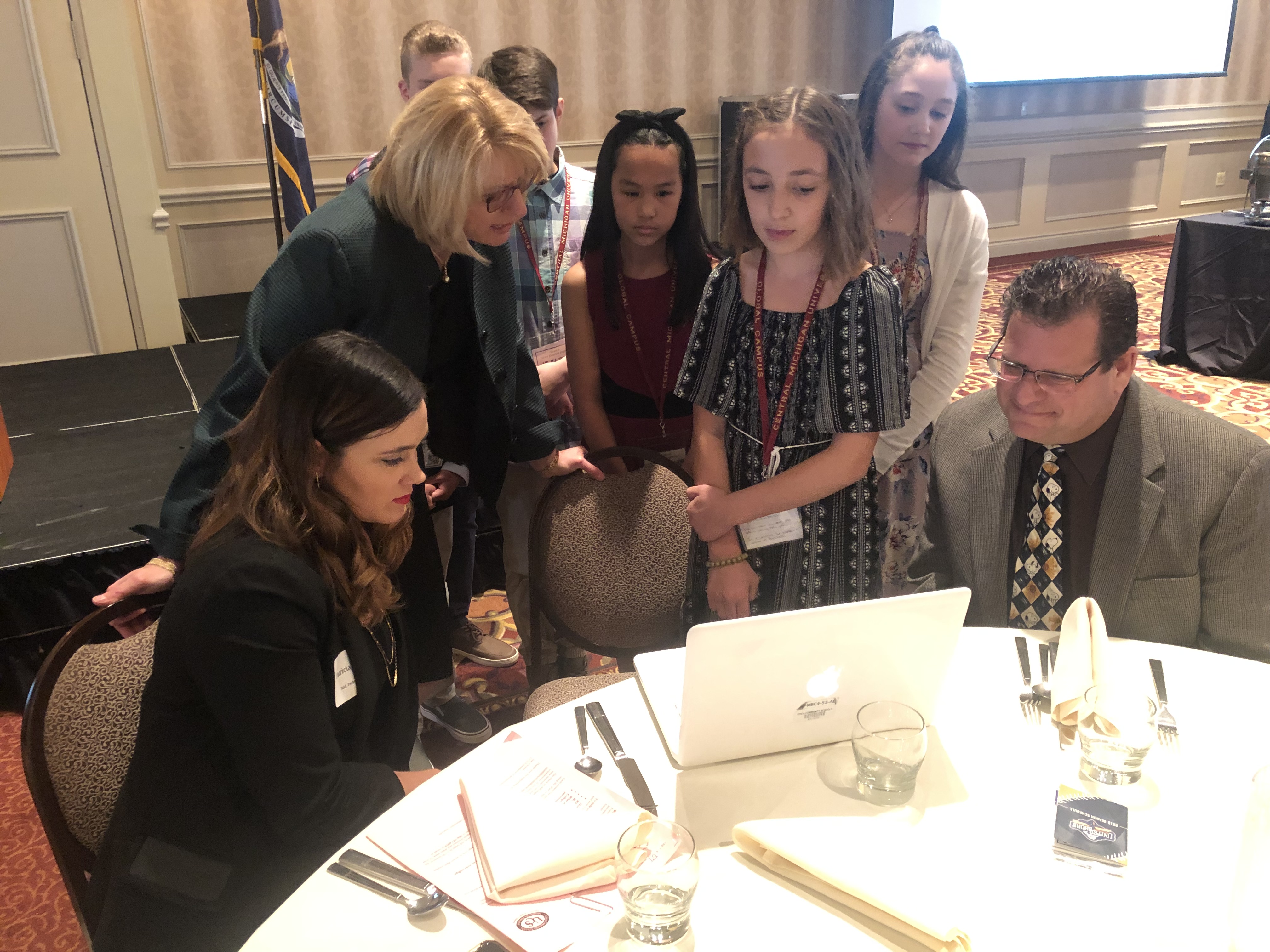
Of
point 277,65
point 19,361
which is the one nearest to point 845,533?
point 277,65

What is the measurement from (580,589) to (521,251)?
89 centimetres

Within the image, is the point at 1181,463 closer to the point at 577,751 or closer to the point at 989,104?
the point at 577,751

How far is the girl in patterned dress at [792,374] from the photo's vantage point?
152 centimetres

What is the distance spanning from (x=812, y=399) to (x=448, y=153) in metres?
0.76

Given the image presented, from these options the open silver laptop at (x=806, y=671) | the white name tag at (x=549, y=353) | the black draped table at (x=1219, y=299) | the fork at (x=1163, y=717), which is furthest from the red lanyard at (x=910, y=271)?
the black draped table at (x=1219, y=299)

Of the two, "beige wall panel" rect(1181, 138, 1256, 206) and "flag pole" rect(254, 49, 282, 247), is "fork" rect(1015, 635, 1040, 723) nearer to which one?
"flag pole" rect(254, 49, 282, 247)

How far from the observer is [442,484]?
7.49 ft

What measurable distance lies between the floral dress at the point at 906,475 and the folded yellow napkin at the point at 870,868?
3.27ft

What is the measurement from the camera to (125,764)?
4.27 ft

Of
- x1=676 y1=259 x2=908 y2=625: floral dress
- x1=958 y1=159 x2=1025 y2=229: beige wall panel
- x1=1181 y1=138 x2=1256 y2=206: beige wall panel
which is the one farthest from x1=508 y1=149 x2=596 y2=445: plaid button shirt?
x1=1181 y1=138 x2=1256 y2=206: beige wall panel

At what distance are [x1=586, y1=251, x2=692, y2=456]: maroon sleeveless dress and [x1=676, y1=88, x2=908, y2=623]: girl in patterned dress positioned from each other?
343 millimetres

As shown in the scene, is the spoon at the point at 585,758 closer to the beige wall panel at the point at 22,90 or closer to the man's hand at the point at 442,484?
the man's hand at the point at 442,484

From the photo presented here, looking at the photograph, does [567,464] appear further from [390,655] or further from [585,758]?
[585,758]

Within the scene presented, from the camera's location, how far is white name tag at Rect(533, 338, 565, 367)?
240 cm
